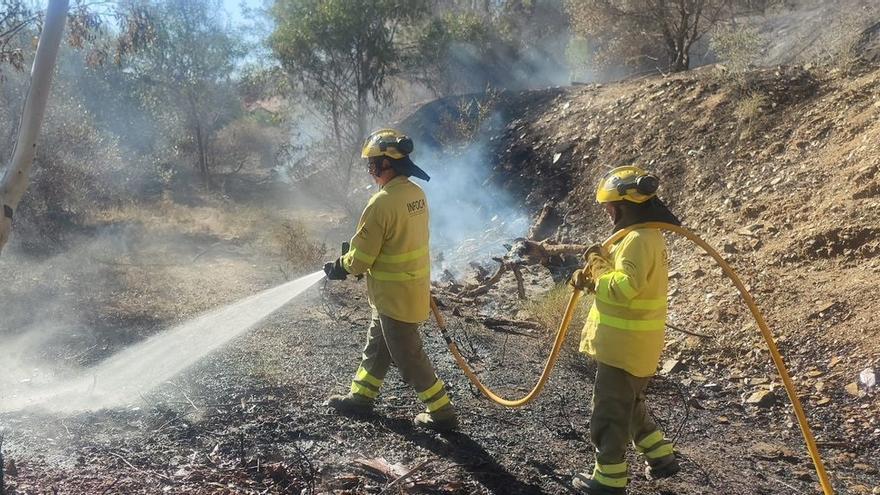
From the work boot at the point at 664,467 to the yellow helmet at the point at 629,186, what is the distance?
135 cm

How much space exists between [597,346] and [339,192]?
39.7ft

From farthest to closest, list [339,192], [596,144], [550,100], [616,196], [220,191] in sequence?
[220,191], [339,192], [550,100], [596,144], [616,196]

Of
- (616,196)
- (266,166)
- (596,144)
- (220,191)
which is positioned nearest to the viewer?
(616,196)

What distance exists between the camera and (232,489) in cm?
332

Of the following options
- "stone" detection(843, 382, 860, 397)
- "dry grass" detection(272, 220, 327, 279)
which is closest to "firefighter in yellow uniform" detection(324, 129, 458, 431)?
"stone" detection(843, 382, 860, 397)

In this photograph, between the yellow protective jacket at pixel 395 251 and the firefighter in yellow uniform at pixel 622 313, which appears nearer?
the firefighter in yellow uniform at pixel 622 313

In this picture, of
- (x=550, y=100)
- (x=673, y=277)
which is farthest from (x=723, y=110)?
(x=550, y=100)

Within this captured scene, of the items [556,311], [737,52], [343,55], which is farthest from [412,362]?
[343,55]

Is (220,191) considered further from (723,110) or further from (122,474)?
(122,474)

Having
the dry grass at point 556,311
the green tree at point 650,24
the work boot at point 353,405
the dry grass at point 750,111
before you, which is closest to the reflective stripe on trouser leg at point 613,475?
the work boot at point 353,405

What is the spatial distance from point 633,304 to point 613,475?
2.74ft

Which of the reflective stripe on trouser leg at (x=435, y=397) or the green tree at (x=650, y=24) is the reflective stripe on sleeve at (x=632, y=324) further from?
the green tree at (x=650, y=24)

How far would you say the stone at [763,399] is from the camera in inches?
191

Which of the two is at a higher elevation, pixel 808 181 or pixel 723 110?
pixel 723 110
